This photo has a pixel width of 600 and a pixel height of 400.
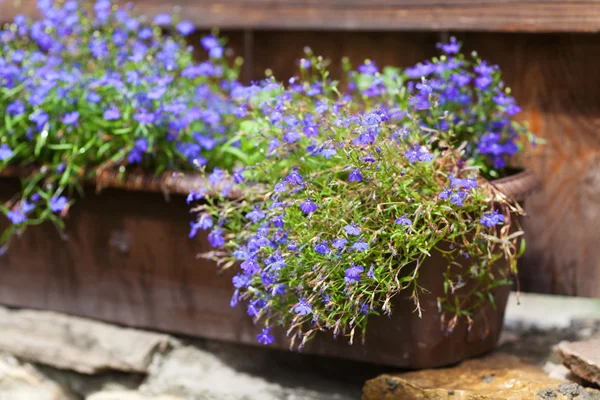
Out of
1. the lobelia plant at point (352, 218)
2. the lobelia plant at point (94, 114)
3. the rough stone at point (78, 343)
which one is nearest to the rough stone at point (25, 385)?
the rough stone at point (78, 343)

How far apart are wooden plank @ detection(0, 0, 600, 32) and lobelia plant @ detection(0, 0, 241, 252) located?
0.35m

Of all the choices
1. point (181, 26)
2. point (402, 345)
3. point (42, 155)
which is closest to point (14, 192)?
point (42, 155)

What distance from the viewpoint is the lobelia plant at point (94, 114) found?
2301 millimetres

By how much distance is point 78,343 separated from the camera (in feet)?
8.05

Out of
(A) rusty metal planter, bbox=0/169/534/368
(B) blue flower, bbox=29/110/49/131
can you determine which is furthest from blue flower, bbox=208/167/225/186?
(B) blue flower, bbox=29/110/49/131

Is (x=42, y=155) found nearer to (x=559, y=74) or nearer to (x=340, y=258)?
(x=340, y=258)

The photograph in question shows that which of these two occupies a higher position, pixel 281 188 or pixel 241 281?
pixel 281 188

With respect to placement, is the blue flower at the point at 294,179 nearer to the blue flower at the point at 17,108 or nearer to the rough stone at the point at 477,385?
the rough stone at the point at 477,385

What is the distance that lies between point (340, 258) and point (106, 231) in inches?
41.1

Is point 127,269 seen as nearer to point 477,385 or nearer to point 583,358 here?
point 477,385

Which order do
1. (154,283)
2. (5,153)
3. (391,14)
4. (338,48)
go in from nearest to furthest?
(5,153) < (154,283) < (391,14) < (338,48)

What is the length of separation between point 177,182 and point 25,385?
82 cm

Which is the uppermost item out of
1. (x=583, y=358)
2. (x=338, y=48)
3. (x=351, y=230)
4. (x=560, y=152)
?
(x=338, y=48)

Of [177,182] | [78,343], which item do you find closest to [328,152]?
[177,182]
